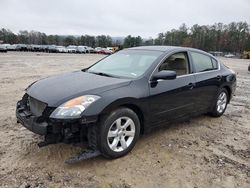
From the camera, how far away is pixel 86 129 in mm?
3441

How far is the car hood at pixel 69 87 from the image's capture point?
3.47 meters

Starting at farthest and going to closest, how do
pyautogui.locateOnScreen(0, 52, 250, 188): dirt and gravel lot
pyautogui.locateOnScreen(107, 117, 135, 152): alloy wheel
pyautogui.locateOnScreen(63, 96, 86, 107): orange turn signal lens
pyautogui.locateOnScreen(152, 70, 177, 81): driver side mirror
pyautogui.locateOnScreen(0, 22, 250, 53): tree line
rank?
pyautogui.locateOnScreen(0, 22, 250, 53): tree line
pyautogui.locateOnScreen(152, 70, 177, 81): driver side mirror
pyautogui.locateOnScreen(107, 117, 135, 152): alloy wheel
pyautogui.locateOnScreen(63, 96, 86, 107): orange turn signal lens
pyautogui.locateOnScreen(0, 52, 250, 188): dirt and gravel lot

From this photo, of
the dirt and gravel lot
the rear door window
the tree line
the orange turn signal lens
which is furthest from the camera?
the tree line

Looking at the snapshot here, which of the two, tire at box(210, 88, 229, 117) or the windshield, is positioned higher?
the windshield

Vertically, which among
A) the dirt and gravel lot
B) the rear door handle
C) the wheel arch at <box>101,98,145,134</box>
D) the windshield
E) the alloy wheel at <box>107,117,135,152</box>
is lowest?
the dirt and gravel lot

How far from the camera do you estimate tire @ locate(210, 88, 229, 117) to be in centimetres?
569

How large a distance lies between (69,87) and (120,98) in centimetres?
75

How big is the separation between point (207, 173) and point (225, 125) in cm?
224

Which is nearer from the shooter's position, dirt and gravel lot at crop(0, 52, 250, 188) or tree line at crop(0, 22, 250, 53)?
dirt and gravel lot at crop(0, 52, 250, 188)

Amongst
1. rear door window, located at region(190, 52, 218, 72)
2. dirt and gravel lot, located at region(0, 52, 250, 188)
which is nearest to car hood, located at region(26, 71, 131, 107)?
Result: dirt and gravel lot, located at region(0, 52, 250, 188)

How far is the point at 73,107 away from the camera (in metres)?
3.31

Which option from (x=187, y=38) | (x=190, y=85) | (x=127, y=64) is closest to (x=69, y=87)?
(x=127, y=64)

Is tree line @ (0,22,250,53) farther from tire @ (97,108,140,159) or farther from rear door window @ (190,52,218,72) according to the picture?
tire @ (97,108,140,159)

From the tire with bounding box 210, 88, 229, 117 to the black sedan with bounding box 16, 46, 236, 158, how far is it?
0.99 feet
